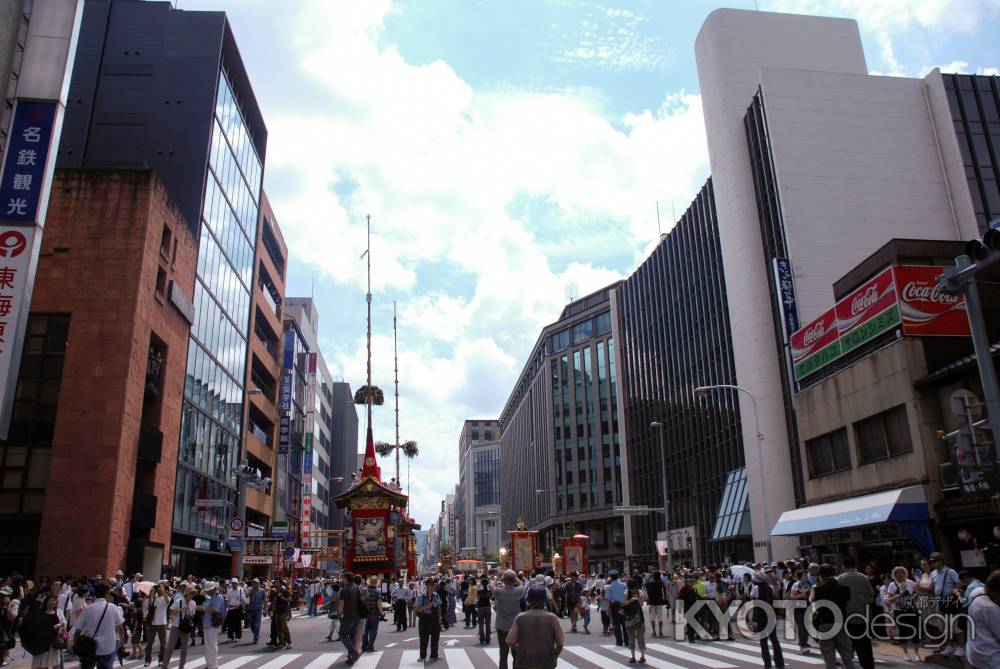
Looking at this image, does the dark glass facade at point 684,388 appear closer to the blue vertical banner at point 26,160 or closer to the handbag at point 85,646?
the blue vertical banner at point 26,160

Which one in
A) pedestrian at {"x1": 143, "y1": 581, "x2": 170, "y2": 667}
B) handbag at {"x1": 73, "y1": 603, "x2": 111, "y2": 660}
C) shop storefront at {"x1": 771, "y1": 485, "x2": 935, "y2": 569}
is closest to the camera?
handbag at {"x1": 73, "y1": 603, "x2": 111, "y2": 660}

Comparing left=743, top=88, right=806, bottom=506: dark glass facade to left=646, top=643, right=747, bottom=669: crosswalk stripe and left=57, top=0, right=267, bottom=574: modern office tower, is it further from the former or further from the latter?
left=57, top=0, right=267, bottom=574: modern office tower

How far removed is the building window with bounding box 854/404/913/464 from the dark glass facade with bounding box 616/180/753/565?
871 inches

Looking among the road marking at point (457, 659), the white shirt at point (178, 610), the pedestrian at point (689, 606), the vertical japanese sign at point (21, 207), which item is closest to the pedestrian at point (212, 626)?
the white shirt at point (178, 610)

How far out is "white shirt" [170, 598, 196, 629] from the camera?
50.4 feet

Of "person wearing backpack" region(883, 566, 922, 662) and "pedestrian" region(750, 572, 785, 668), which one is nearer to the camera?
"pedestrian" region(750, 572, 785, 668)

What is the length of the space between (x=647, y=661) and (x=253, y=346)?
4408 cm

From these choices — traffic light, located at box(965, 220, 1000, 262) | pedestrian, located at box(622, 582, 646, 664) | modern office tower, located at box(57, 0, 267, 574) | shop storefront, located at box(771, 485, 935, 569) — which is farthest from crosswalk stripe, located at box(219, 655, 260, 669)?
modern office tower, located at box(57, 0, 267, 574)

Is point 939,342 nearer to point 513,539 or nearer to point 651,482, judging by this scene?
point 513,539

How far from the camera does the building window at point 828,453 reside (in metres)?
27.0

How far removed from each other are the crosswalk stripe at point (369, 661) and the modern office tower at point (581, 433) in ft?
211

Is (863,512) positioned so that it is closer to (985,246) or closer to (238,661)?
(985,246)

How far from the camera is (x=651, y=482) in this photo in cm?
7044

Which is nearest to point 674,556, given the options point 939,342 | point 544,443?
point 544,443
